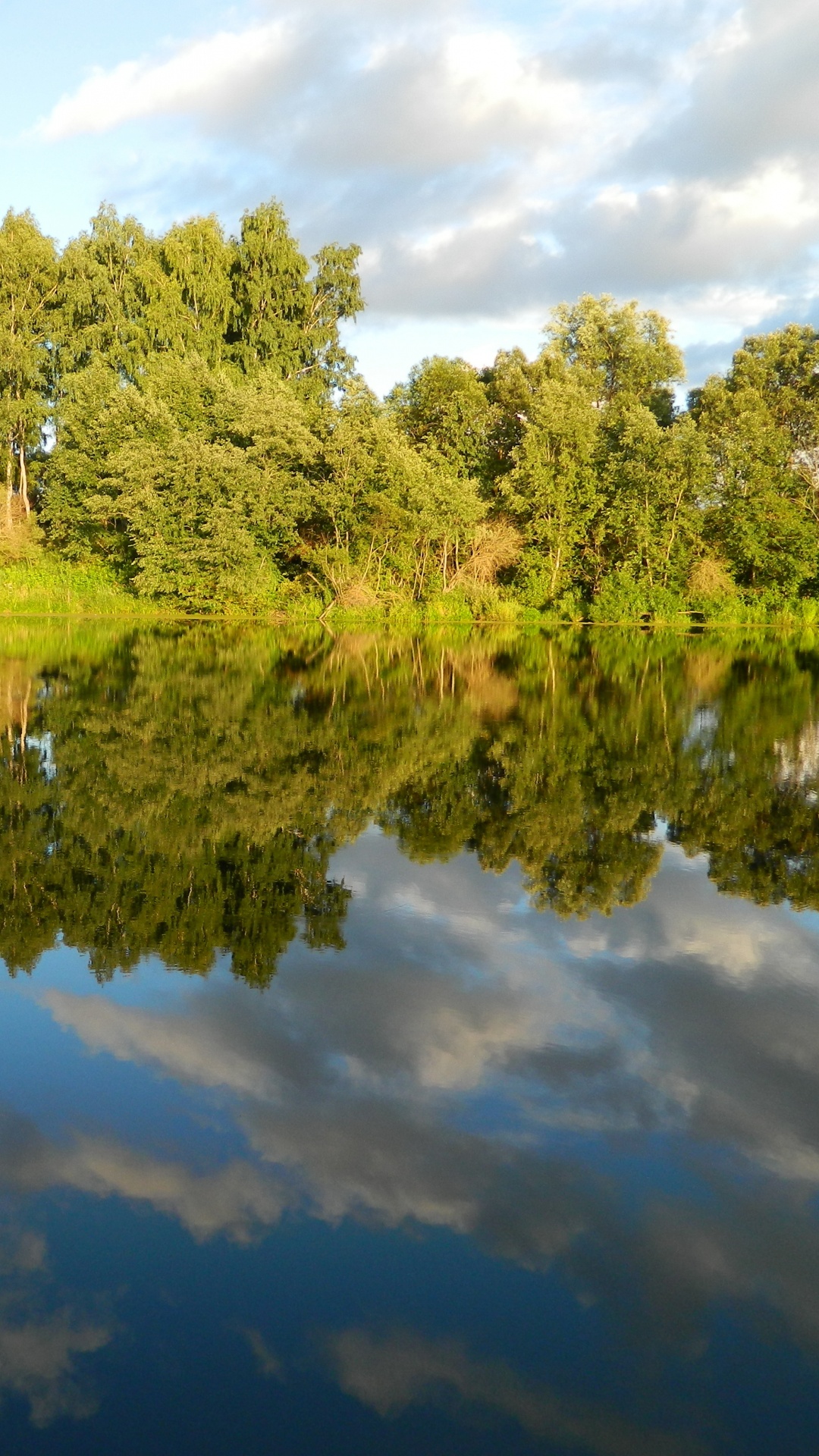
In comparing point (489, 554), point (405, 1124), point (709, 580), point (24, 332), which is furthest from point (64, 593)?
point (405, 1124)

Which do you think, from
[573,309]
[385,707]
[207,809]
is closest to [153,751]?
[207,809]

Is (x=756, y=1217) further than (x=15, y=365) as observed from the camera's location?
No

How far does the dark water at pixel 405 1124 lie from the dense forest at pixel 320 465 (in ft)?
110

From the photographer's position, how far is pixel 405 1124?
469 centimetres

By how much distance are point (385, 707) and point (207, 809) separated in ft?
28.0

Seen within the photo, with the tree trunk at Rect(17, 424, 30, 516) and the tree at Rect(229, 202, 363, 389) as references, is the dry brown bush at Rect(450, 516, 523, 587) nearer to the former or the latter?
the tree at Rect(229, 202, 363, 389)

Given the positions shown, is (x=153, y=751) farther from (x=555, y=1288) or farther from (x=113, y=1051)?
(x=555, y=1288)

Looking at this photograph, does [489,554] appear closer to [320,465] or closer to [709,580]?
[320,465]

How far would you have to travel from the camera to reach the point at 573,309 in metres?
63.7

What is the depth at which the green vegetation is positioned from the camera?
297 inches

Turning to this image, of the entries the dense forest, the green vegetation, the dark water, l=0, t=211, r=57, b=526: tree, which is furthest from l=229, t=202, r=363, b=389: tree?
the dark water

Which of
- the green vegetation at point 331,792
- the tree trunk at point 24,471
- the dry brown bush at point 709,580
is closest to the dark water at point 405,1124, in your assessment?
the green vegetation at point 331,792

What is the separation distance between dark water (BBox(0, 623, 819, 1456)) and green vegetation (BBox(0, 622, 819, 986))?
0.06m

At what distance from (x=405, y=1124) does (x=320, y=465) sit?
4162cm
